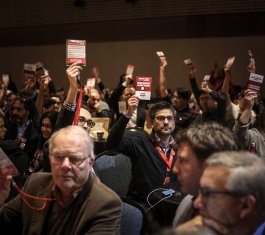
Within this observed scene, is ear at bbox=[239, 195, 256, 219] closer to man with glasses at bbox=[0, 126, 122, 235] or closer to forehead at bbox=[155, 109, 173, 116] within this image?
man with glasses at bbox=[0, 126, 122, 235]

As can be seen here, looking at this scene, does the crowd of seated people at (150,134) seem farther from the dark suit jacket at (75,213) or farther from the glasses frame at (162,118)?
the dark suit jacket at (75,213)

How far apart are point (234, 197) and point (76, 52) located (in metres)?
2.23

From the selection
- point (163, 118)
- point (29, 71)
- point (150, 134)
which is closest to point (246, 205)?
point (163, 118)

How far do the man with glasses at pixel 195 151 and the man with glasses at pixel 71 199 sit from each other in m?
0.37

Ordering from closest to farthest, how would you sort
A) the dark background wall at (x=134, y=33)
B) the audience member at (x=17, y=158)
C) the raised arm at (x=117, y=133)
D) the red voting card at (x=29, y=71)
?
the audience member at (x=17, y=158), the raised arm at (x=117, y=133), the red voting card at (x=29, y=71), the dark background wall at (x=134, y=33)

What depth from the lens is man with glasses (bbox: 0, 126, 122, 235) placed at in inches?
82.7

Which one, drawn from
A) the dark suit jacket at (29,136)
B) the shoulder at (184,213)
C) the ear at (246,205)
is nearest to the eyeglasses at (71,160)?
the shoulder at (184,213)

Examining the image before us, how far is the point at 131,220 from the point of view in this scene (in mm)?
2371

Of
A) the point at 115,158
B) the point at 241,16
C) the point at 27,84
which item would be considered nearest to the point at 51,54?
the point at 241,16

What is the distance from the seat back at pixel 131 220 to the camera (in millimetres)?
2361

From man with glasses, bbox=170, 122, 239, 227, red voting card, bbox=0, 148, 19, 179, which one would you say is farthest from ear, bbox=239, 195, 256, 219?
red voting card, bbox=0, 148, 19, 179

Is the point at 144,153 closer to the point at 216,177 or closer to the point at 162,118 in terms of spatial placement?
the point at 162,118

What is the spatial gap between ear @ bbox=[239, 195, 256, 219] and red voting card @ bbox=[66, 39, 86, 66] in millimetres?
2198

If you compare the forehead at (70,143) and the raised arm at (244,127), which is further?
the raised arm at (244,127)
